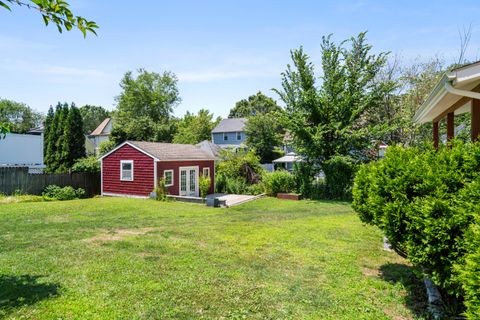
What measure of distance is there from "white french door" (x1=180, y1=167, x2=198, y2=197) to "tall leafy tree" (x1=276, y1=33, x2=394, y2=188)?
6698 millimetres

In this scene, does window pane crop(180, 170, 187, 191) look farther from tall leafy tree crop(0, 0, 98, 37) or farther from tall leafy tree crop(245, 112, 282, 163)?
tall leafy tree crop(0, 0, 98, 37)

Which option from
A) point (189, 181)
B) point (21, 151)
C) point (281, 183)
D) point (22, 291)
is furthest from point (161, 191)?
point (21, 151)

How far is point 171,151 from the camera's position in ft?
60.7

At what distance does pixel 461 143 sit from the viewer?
3.33 metres

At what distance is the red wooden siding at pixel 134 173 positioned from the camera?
16734 mm

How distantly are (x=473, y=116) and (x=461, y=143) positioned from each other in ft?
5.60

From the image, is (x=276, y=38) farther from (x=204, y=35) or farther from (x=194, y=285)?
(x=194, y=285)

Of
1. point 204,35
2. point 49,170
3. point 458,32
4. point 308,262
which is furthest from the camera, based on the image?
point 49,170

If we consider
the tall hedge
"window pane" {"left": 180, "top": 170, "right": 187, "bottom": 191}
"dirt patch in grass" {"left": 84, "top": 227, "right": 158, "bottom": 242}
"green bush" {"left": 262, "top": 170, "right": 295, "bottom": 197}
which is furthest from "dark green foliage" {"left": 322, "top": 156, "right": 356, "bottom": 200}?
the tall hedge

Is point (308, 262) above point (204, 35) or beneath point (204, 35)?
beneath

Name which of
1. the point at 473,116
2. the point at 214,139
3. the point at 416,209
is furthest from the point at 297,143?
the point at 214,139

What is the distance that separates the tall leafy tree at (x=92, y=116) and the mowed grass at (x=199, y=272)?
220ft

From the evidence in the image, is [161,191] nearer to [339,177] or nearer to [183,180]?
[183,180]

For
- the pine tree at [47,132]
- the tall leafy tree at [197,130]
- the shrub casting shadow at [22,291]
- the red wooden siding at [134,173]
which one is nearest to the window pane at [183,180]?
the red wooden siding at [134,173]
